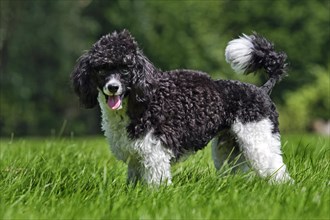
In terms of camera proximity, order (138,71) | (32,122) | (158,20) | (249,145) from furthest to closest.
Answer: (158,20) → (32,122) → (249,145) → (138,71)

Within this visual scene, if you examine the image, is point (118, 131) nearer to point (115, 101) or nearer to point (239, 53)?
point (115, 101)

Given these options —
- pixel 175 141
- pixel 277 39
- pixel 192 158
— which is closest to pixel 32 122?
pixel 277 39

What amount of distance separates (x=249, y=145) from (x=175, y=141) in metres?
0.71

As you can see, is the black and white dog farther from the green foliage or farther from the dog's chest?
the green foliage

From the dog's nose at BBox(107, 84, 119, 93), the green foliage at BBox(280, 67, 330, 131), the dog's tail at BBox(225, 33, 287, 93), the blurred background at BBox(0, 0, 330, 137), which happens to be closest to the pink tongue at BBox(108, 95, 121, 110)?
the dog's nose at BBox(107, 84, 119, 93)

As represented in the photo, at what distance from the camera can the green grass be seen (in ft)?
15.4

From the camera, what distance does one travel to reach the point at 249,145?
602 centimetres

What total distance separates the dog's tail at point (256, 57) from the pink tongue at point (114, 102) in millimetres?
1355

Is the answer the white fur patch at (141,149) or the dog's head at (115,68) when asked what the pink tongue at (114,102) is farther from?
the white fur patch at (141,149)

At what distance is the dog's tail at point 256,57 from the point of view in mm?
6336

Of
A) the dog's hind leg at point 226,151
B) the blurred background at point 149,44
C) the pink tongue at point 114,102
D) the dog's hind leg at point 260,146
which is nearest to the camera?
the pink tongue at point 114,102

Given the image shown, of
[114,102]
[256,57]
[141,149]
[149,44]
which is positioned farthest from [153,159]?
[149,44]

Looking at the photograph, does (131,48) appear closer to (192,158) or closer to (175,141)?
(175,141)

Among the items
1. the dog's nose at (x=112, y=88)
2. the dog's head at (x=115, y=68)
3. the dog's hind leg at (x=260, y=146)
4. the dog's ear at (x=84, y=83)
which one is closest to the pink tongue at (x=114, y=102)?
the dog's head at (x=115, y=68)
